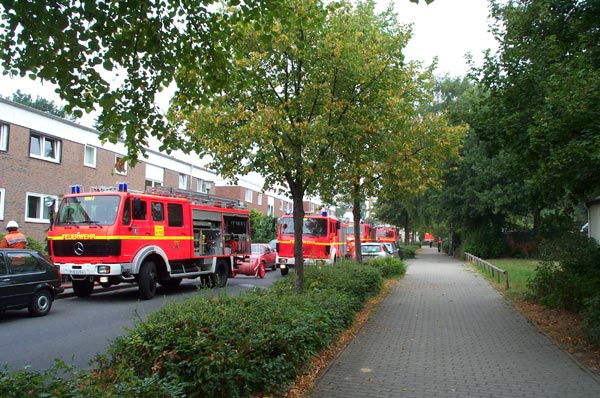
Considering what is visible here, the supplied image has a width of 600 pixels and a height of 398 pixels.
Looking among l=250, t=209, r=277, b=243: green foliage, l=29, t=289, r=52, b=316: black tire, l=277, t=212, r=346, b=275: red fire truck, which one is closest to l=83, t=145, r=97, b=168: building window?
l=277, t=212, r=346, b=275: red fire truck

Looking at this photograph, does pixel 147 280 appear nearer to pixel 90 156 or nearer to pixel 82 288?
pixel 82 288

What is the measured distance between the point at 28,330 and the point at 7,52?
5.70 m

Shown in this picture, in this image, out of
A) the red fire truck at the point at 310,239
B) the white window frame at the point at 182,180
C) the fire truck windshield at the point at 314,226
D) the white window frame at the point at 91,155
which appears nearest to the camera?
the red fire truck at the point at 310,239

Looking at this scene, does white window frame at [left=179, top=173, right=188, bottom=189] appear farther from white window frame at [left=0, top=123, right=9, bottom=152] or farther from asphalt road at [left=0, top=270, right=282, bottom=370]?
asphalt road at [left=0, top=270, right=282, bottom=370]

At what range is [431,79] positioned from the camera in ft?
46.5

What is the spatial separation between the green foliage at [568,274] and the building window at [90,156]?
2109cm

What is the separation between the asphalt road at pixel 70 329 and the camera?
6.67 meters

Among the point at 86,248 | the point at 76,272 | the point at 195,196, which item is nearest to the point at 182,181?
the point at 195,196

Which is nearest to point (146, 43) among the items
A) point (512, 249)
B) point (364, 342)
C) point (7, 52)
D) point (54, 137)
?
point (7, 52)

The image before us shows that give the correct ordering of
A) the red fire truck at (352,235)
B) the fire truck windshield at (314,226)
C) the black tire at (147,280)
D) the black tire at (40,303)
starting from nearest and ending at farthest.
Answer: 1. the black tire at (40,303)
2. the black tire at (147,280)
3. the fire truck windshield at (314,226)
4. the red fire truck at (352,235)

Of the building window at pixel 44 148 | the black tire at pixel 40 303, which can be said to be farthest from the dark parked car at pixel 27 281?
the building window at pixel 44 148

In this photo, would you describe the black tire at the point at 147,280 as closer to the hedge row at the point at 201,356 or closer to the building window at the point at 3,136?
the hedge row at the point at 201,356

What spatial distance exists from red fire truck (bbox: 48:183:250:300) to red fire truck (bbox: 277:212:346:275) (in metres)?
6.00

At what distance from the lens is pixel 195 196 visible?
14.8 m
